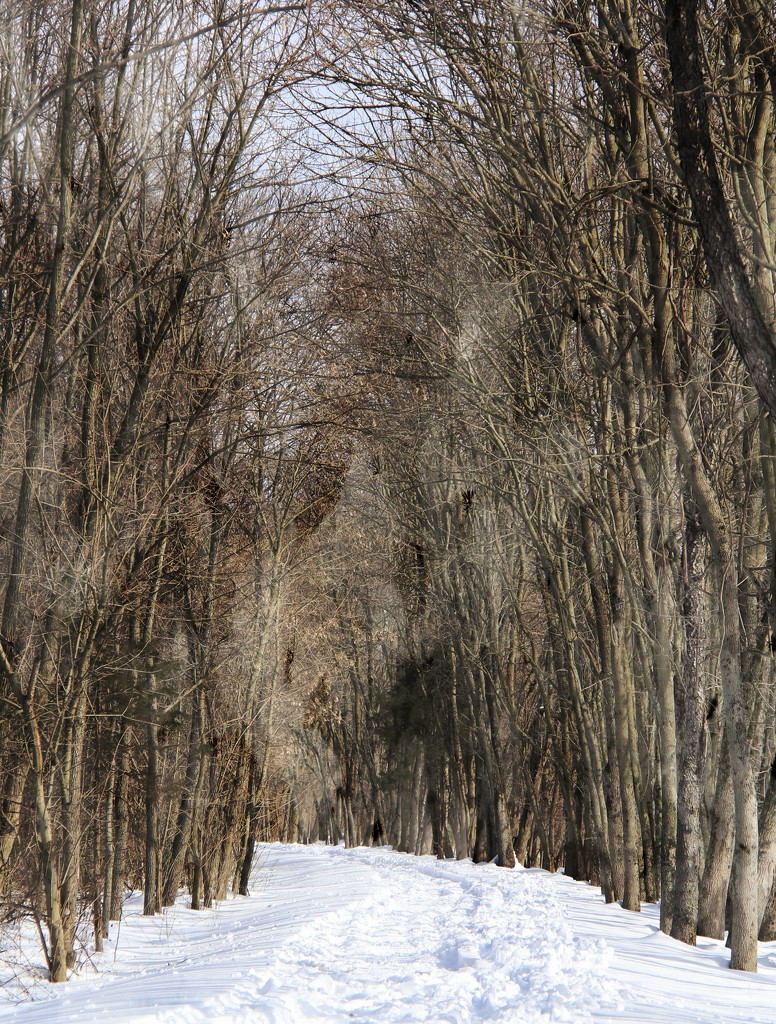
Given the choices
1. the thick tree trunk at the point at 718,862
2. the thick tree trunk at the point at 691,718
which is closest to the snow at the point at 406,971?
the thick tree trunk at the point at 718,862

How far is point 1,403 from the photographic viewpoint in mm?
10438

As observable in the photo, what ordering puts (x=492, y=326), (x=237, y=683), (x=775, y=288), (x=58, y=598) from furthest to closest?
1. (x=237, y=683)
2. (x=492, y=326)
3. (x=58, y=598)
4. (x=775, y=288)

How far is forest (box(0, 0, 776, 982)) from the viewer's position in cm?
921

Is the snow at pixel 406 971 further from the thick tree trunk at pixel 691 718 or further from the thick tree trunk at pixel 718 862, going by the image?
the thick tree trunk at pixel 691 718

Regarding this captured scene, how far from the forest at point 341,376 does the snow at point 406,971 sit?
0.76 m

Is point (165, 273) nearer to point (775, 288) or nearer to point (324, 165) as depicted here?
point (324, 165)

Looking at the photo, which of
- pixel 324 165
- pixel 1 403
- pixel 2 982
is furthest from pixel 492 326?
pixel 2 982

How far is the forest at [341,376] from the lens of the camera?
921cm

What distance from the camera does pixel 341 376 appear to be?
12.9 meters

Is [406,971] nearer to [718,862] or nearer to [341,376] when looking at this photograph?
[718,862]

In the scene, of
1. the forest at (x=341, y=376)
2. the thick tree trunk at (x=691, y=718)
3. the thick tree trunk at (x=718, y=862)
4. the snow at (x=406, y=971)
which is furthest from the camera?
the thick tree trunk at (x=691, y=718)

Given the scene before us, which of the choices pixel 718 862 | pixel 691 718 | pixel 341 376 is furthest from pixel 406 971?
pixel 341 376

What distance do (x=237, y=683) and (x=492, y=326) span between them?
24.8ft

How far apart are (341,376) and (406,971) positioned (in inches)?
282
